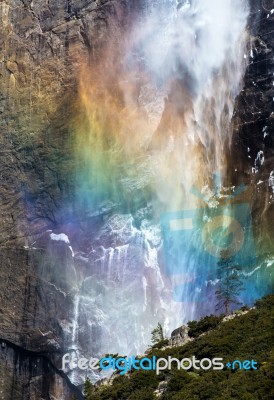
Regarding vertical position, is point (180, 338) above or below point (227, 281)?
below

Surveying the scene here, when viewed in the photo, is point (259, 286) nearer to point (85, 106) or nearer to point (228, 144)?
point (228, 144)

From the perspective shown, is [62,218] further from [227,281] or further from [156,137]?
[227,281]

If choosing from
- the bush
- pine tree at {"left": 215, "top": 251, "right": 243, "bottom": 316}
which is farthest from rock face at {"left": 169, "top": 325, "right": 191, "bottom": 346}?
pine tree at {"left": 215, "top": 251, "right": 243, "bottom": 316}

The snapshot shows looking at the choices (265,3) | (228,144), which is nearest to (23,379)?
(228,144)

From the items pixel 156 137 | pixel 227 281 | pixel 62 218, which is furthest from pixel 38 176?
pixel 227 281

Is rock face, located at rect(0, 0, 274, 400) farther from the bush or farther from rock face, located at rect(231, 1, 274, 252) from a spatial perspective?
the bush

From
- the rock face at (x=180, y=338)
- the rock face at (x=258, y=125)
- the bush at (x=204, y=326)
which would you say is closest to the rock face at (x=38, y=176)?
the rock face at (x=258, y=125)

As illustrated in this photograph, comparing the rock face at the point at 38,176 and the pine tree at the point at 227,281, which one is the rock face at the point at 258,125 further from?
the rock face at the point at 38,176
